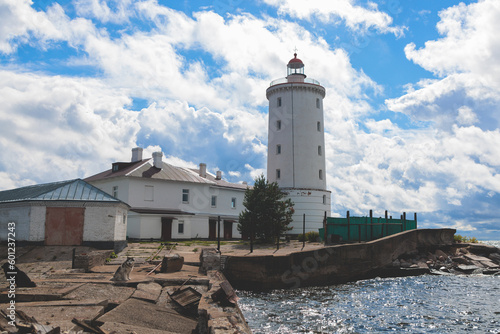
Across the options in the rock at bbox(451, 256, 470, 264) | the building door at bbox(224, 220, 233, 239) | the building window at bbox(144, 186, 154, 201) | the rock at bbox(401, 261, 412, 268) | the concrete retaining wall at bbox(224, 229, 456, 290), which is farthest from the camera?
the building door at bbox(224, 220, 233, 239)

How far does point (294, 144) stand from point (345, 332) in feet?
99.3

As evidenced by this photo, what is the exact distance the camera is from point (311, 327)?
1355 cm

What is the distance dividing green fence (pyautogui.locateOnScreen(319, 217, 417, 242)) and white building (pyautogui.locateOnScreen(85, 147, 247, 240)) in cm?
1473

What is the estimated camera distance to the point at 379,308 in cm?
1717

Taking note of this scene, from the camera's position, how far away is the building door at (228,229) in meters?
44.6

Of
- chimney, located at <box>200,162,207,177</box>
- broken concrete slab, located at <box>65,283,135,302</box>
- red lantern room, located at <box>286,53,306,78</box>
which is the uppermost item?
red lantern room, located at <box>286,53,306,78</box>

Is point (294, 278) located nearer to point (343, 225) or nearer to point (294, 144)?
point (343, 225)

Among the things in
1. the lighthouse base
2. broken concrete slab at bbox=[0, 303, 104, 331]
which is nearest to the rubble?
the lighthouse base

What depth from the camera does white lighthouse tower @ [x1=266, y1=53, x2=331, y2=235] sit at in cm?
4184

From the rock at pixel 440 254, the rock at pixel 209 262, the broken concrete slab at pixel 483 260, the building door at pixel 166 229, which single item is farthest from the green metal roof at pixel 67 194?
the broken concrete slab at pixel 483 260

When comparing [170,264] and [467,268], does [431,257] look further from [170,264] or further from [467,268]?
[170,264]

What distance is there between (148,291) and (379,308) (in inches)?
381

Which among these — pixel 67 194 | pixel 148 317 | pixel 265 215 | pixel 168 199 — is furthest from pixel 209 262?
pixel 168 199

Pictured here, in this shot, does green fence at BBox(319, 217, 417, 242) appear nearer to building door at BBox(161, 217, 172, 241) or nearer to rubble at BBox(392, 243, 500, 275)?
rubble at BBox(392, 243, 500, 275)
